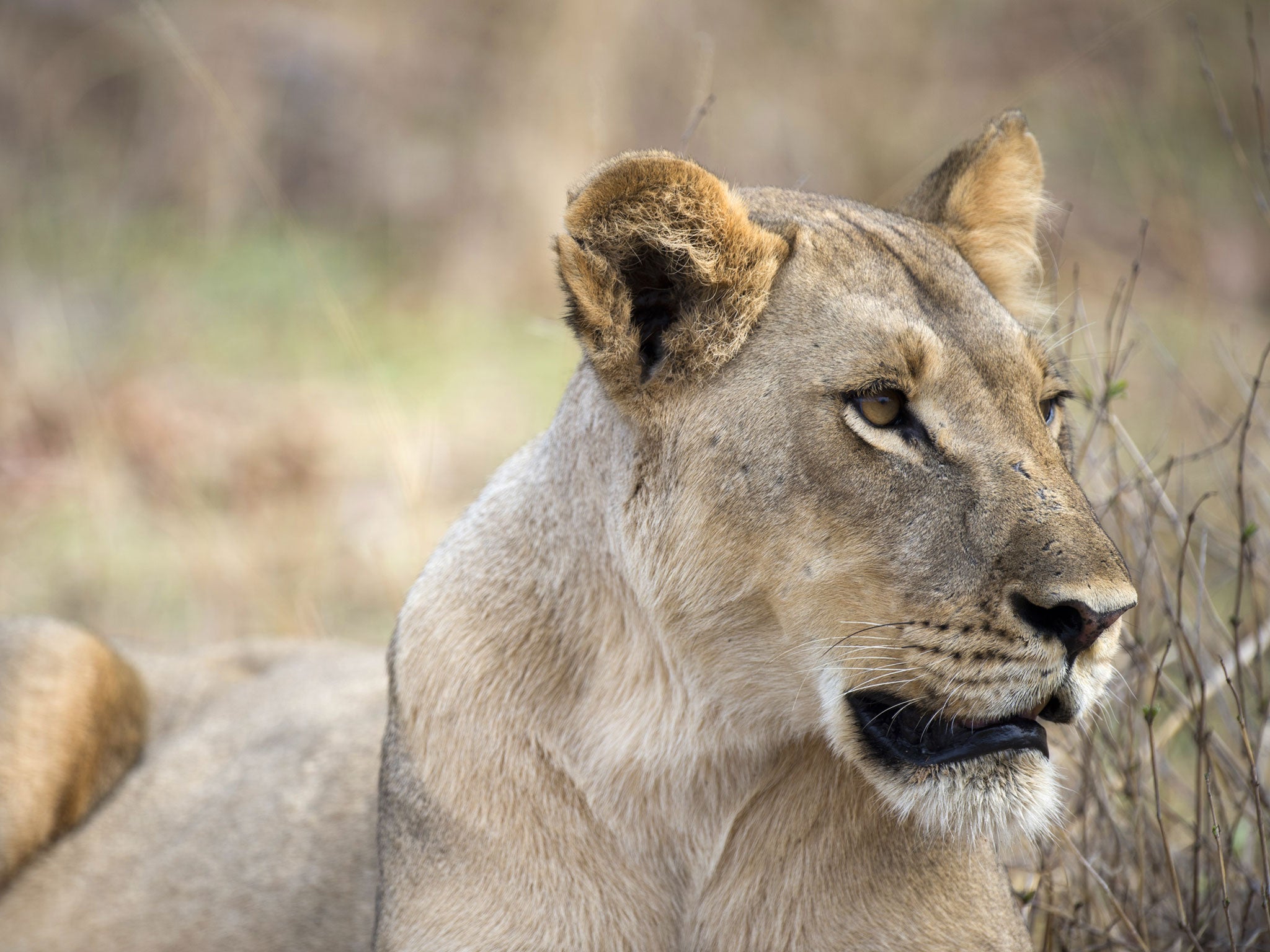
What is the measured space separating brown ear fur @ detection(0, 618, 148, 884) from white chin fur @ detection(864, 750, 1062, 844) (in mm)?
2702

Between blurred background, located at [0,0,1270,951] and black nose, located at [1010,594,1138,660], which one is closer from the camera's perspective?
black nose, located at [1010,594,1138,660]

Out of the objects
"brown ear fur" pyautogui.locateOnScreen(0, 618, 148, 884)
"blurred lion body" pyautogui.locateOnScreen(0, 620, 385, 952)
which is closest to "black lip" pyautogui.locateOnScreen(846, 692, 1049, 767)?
"blurred lion body" pyautogui.locateOnScreen(0, 620, 385, 952)

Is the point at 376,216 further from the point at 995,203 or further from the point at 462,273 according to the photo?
the point at 995,203

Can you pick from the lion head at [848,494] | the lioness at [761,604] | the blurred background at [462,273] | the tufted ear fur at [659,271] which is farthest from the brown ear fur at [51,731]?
the tufted ear fur at [659,271]

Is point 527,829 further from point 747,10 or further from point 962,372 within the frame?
point 747,10

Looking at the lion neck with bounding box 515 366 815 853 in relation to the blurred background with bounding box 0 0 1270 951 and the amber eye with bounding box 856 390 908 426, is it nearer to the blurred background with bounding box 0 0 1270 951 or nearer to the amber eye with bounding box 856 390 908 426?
the amber eye with bounding box 856 390 908 426

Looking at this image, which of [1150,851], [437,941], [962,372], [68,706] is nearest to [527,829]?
[437,941]

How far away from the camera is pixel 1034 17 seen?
15016 mm

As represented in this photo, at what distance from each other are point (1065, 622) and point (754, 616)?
1.90 ft

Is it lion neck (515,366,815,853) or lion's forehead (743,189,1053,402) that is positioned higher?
lion's forehead (743,189,1053,402)

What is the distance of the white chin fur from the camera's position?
90.4 inches

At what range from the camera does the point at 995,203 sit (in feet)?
10.3

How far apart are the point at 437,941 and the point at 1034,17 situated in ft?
48.3

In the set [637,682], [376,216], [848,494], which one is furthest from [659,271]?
[376,216]
